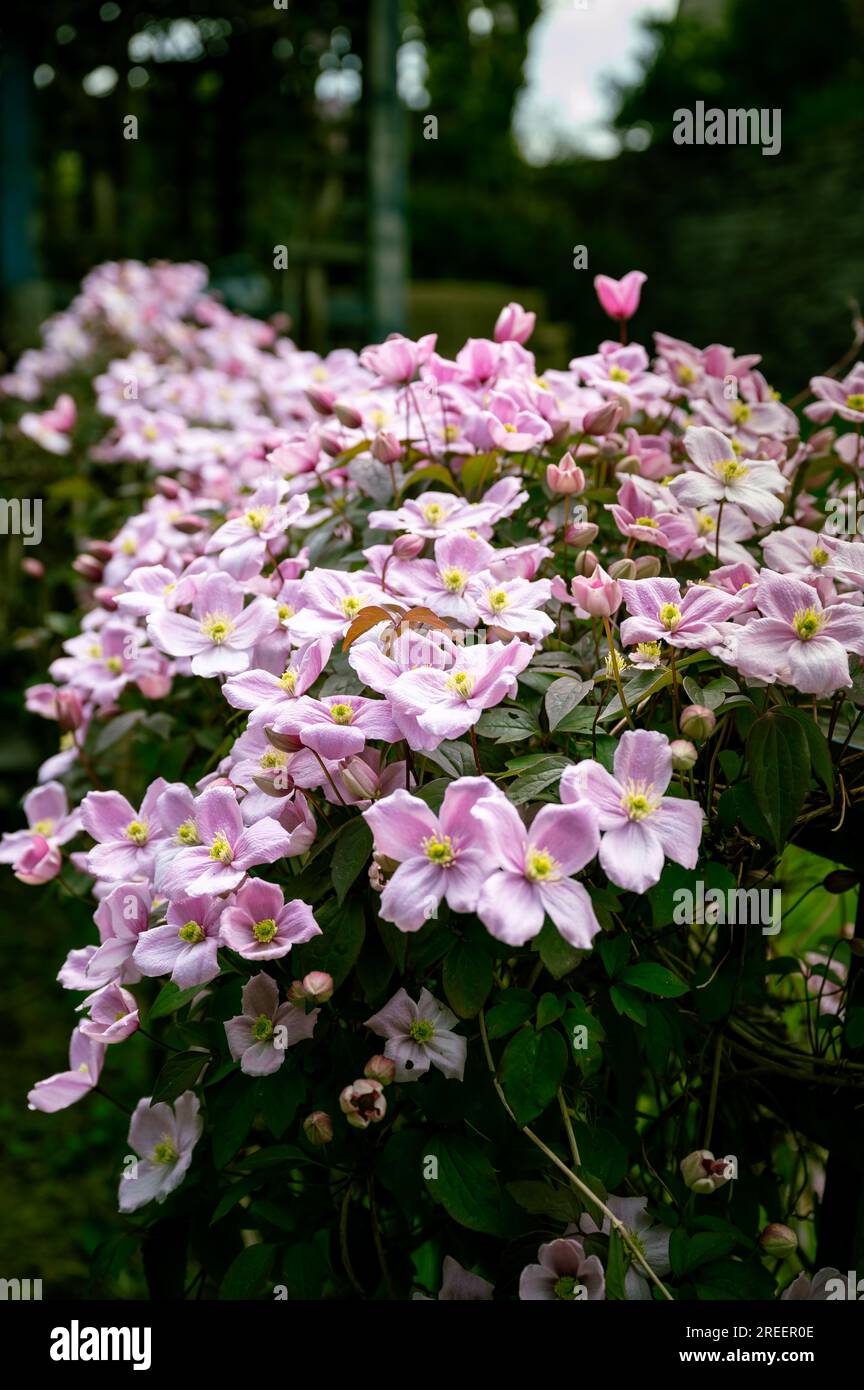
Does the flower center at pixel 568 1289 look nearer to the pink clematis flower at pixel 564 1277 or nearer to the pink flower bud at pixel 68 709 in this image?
the pink clematis flower at pixel 564 1277

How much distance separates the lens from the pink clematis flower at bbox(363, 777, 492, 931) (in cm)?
72

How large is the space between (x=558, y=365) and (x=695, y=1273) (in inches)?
218

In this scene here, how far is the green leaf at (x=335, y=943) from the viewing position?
803 mm

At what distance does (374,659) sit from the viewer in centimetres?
83

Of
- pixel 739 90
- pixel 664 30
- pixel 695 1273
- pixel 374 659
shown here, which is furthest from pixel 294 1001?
pixel 664 30

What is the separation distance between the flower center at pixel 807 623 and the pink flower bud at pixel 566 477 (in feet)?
0.86

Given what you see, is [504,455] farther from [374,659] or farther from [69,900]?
[69,900]

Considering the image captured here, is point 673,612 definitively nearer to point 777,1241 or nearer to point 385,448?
point 385,448

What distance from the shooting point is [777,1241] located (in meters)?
0.91

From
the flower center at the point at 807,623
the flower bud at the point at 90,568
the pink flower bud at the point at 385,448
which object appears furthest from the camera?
the flower bud at the point at 90,568

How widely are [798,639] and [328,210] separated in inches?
184

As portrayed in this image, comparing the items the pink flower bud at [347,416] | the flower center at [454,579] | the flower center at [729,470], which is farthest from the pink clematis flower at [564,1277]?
the pink flower bud at [347,416]

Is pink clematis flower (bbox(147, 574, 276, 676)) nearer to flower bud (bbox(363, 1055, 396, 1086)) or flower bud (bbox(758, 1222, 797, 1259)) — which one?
flower bud (bbox(363, 1055, 396, 1086))

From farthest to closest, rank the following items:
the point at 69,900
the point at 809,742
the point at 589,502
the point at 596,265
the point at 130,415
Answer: the point at 596,265
the point at 130,415
the point at 69,900
the point at 589,502
the point at 809,742
